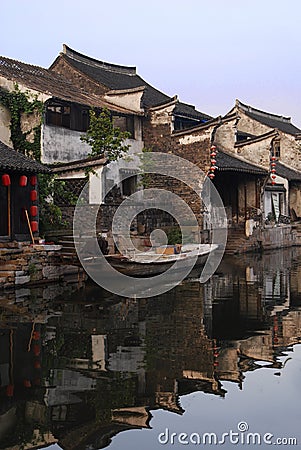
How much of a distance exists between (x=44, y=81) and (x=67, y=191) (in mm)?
5478

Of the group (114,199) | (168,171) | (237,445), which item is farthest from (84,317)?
(168,171)

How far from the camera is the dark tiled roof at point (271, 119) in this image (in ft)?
111

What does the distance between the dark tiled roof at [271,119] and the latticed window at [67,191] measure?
18746 millimetres

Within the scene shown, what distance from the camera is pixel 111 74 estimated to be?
2711 cm

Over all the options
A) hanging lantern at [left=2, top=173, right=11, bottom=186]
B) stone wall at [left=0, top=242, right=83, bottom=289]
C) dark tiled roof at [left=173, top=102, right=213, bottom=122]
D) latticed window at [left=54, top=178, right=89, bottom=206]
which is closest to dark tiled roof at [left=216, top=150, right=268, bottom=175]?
dark tiled roof at [left=173, top=102, right=213, bottom=122]

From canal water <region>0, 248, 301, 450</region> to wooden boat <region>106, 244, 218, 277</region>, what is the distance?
188 centimetres

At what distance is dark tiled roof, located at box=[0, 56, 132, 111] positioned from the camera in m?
18.6

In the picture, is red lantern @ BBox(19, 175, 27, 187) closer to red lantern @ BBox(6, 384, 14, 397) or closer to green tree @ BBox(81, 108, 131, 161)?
green tree @ BBox(81, 108, 131, 161)

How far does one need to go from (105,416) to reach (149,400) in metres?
0.60

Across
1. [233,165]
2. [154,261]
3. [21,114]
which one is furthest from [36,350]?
[233,165]

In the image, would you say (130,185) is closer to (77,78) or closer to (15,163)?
(77,78)

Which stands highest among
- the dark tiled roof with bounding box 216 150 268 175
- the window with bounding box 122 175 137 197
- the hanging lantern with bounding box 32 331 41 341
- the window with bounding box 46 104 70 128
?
the window with bounding box 46 104 70 128

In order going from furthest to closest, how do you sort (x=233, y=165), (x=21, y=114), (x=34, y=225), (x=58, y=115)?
(x=233, y=165), (x=58, y=115), (x=21, y=114), (x=34, y=225)

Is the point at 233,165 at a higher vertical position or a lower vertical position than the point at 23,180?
higher
